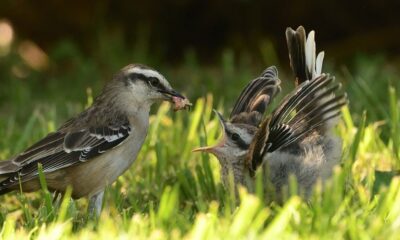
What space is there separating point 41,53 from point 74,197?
5428 millimetres

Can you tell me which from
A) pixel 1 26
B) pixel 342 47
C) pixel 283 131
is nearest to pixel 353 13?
pixel 342 47

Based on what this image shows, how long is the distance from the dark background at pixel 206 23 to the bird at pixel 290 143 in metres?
5.21

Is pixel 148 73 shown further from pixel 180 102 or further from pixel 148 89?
pixel 180 102

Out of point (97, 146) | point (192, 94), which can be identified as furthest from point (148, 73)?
point (192, 94)

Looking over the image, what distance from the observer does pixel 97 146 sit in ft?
19.8

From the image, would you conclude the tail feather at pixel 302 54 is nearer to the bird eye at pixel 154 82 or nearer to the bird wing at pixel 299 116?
the bird wing at pixel 299 116

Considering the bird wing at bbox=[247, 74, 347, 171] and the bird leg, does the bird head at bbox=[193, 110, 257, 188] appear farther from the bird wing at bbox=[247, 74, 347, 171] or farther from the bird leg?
the bird leg

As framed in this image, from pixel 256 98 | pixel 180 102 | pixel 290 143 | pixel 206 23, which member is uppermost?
pixel 206 23

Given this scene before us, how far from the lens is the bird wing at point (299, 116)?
17.5ft

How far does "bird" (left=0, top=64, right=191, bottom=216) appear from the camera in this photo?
19.5 feet

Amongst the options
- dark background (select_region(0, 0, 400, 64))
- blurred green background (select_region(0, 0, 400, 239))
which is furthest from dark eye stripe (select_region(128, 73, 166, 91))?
dark background (select_region(0, 0, 400, 64))

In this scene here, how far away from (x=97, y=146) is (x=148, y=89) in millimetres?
501

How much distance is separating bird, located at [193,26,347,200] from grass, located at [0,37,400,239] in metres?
0.12

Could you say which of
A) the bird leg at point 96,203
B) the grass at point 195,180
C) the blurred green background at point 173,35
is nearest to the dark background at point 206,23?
the blurred green background at point 173,35
